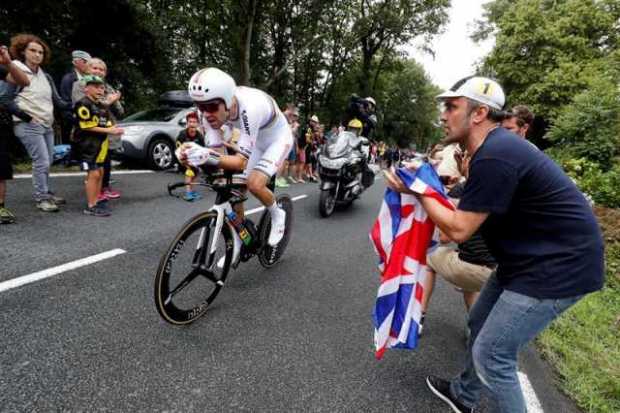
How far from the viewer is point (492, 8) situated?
2742 cm

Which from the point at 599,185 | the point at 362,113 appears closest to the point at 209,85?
the point at 362,113

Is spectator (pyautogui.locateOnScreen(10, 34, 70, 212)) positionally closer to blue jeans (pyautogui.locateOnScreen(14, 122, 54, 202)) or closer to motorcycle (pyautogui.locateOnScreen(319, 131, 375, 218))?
blue jeans (pyautogui.locateOnScreen(14, 122, 54, 202))

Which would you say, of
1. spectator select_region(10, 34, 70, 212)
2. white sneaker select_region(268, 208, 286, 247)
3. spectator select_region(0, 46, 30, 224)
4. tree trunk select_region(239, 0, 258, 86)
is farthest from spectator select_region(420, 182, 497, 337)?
tree trunk select_region(239, 0, 258, 86)

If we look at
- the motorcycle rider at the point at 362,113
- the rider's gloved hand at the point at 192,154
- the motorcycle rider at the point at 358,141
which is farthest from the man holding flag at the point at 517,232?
the motorcycle rider at the point at 362,113

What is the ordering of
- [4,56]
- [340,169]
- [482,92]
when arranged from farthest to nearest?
[340,169], [4,56], [482,92]

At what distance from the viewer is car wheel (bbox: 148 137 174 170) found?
8.63 metres

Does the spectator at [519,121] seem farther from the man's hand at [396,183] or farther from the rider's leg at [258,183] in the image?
the rider's leg at [258,183]

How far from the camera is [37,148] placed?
4.42 meters

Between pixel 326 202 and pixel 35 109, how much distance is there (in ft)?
14.9

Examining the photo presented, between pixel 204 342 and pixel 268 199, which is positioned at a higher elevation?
pixel 268 199

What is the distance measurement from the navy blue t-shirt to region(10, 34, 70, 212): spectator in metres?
5.27

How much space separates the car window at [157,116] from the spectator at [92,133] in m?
4.46

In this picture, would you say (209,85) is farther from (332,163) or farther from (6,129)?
(332,163)

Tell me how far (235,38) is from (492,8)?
22.4 m
